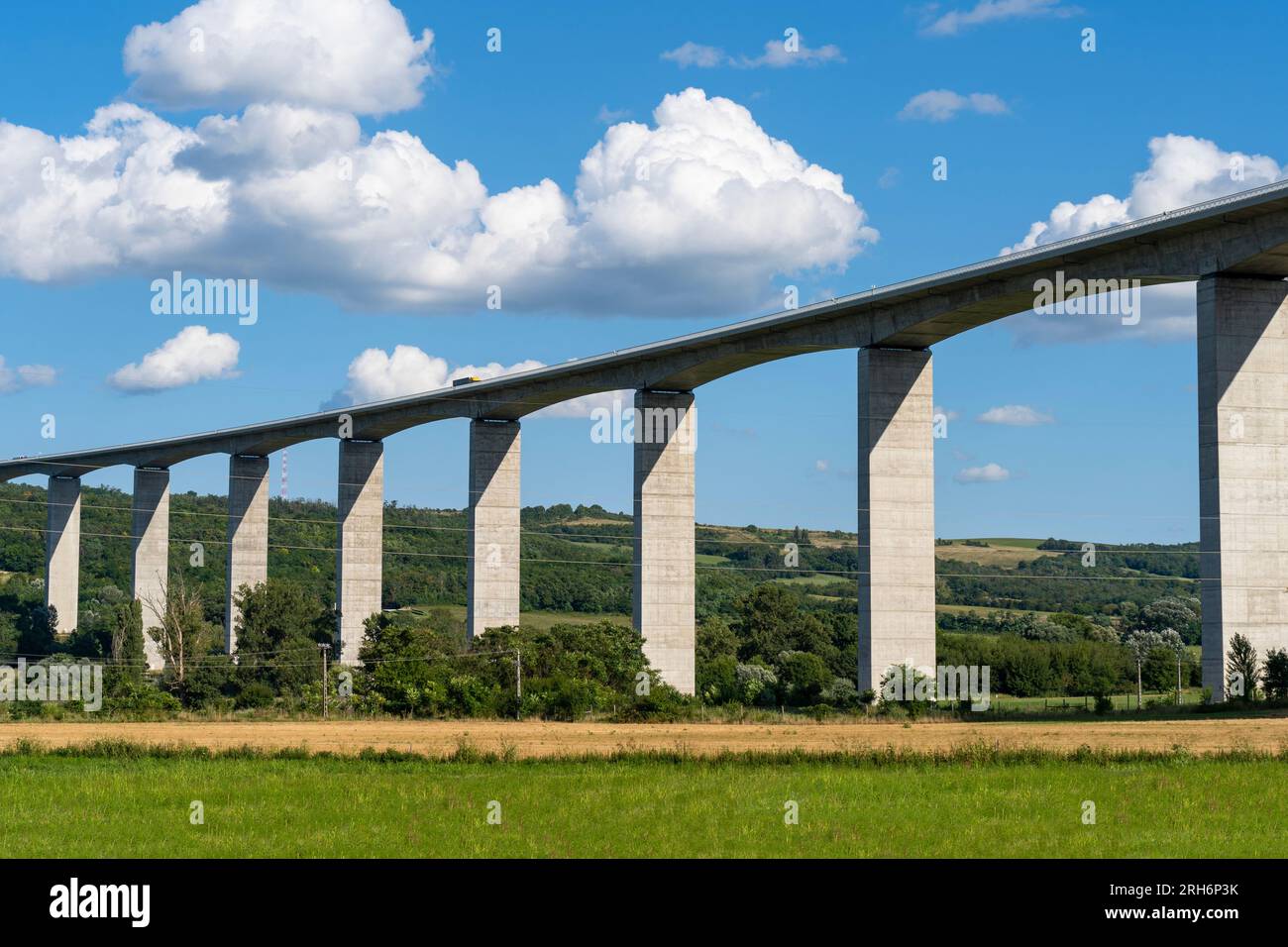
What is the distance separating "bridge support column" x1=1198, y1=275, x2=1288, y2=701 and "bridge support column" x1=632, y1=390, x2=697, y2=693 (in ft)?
79.0

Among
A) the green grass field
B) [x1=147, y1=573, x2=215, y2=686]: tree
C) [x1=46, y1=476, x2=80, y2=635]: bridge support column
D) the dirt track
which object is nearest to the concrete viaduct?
the dirt track

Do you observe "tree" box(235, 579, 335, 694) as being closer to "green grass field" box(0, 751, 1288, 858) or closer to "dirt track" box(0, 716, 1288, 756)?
"dirt track" box(0, 716, 1288, 756)

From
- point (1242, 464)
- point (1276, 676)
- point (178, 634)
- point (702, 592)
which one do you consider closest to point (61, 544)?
point (178, 634)

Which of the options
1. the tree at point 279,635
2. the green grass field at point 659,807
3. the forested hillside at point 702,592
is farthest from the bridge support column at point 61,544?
the green grass field at point 659,807

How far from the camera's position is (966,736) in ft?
112

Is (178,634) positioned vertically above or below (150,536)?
below

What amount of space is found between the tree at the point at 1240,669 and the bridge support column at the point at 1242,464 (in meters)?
0.18

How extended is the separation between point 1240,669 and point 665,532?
84.9 feet

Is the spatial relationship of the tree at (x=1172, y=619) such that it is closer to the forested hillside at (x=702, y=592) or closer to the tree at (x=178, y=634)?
the forested hillside at (x=702, y=592)

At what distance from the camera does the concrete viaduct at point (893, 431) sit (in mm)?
40469

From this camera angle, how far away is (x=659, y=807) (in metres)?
21.8

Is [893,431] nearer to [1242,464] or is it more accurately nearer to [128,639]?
[1242,464]

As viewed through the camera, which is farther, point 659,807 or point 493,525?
point 493,525

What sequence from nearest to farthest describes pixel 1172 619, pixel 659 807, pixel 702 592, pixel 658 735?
pixel 659 807
pixel 658 735
pixel 1172 619
pixel 702 592
